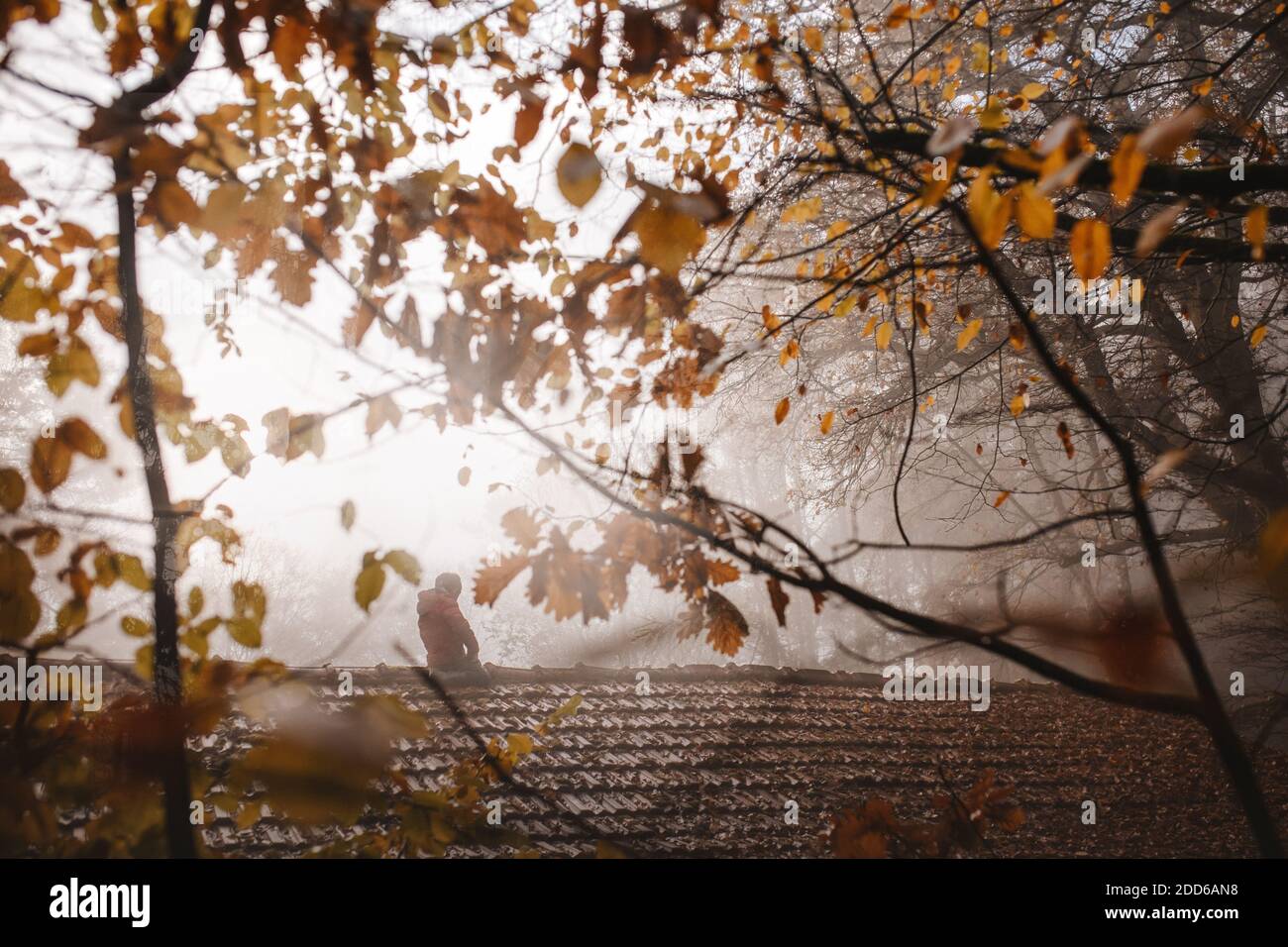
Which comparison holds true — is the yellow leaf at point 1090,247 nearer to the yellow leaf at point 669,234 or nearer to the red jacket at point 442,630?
the yellow leaf at point 669,234

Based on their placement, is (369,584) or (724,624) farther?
(724,624)

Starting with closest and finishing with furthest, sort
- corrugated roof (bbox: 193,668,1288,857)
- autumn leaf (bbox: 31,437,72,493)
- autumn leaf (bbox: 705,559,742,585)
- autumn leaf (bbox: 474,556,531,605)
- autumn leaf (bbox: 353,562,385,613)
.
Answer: autumn leaf (bbox: 353,562,385,613)
autumn leaf (bbox: 31,437,72,493)
autumn leaf (bbox: 474,556,531,605)
autumn leaf (bbox: 705,559,742,585)
corrugated roof (bbox: 193,668,1288,857)

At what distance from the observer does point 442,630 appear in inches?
206

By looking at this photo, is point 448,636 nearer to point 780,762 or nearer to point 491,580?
point 780,762

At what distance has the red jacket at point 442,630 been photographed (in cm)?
510

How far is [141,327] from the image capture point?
140cm

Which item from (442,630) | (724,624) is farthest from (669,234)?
(442,630)

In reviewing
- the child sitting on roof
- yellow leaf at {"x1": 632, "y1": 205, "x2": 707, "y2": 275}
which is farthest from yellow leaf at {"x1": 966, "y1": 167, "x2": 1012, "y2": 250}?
the child sitting on roof

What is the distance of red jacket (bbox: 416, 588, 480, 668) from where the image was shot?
5.10 metres

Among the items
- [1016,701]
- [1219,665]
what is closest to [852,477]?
[1016,701]

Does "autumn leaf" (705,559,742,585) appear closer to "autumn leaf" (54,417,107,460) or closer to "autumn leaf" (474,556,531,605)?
"autumn leaf" (474,556,531,605)

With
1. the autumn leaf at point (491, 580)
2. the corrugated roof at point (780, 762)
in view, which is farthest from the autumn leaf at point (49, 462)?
the corrugated roof at point (780, 762)

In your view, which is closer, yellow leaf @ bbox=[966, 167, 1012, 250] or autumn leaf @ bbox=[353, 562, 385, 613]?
yellow leaf @ bbox=[966, 167, 1012, 250]
